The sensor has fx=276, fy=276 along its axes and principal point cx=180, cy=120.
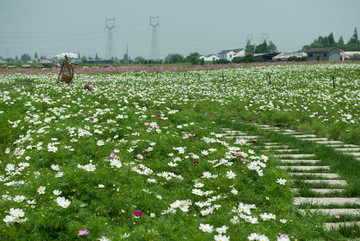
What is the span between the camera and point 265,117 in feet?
33.0

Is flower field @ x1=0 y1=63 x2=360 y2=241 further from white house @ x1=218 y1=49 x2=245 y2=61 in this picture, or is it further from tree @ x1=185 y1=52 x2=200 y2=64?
white house @ x1=218 y1=49 x2=245 y2=61

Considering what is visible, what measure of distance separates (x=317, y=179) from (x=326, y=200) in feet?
2.96

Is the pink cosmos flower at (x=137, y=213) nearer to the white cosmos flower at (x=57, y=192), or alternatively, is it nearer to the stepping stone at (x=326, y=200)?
the white cosmos flower at (x=57, y=192)

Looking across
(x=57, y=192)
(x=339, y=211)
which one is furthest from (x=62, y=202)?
(x=339, y=211)

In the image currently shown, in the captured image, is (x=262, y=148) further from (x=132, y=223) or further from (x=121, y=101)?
(x=121, y=101)

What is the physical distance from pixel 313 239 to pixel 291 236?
28 cm

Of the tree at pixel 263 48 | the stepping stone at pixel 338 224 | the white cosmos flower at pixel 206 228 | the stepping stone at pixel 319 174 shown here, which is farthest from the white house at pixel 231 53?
the white cosmos flower at pixel 206 228

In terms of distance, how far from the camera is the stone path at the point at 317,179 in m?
4.20

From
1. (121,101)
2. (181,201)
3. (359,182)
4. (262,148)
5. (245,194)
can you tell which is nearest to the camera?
(181,201)

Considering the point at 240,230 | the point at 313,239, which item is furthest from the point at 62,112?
the point at 313,239

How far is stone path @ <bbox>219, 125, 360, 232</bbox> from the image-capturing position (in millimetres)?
4199

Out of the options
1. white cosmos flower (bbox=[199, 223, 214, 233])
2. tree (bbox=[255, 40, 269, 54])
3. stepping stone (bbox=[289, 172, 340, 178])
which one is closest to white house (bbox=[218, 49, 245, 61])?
tree (bbox=[255, 40, 269, 54])

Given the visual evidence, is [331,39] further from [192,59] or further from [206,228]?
[206,228]

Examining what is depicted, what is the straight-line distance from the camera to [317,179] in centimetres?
528
